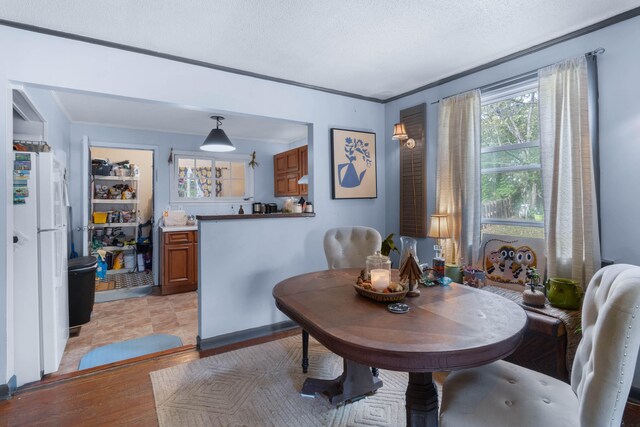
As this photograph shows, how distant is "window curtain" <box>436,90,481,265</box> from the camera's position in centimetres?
280

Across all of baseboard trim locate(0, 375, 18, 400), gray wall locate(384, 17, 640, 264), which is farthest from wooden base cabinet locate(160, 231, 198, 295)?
gray wall locate(384, 17, 640, 264)

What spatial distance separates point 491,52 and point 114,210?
19.2 ft

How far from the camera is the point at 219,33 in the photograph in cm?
226

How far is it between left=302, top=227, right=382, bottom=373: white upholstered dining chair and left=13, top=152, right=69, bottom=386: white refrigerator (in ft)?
6.60

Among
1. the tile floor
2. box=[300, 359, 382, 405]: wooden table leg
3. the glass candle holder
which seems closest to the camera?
the glass candle holder

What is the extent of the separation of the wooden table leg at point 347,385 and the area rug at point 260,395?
4cm

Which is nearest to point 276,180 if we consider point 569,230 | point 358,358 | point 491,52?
point 491,52

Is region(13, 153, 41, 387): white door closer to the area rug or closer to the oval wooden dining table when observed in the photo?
the area rug

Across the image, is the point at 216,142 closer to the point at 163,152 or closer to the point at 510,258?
the point at 163,152

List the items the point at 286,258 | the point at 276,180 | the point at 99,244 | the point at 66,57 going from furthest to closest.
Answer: the point at 276,180, the point at 99,244, the point at 286,258, the point at 66,57

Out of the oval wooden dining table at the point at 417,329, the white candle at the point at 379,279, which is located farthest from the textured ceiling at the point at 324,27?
the oval wooden dining table at the point at 417,329

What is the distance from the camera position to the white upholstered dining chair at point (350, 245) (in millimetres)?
2596

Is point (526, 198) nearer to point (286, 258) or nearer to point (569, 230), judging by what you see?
point (569, 230)

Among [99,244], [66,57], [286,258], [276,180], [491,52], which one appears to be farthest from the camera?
[276,180]
